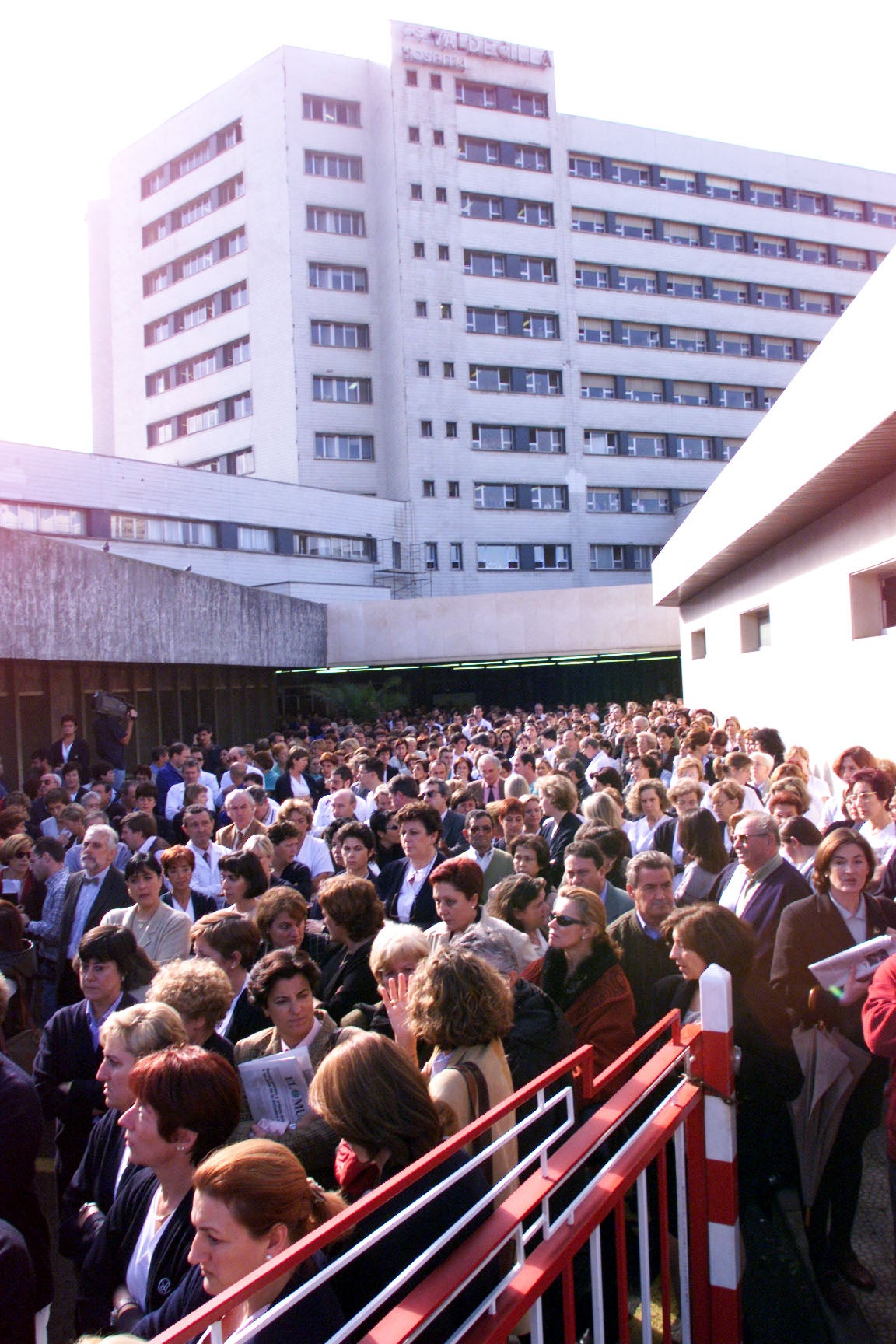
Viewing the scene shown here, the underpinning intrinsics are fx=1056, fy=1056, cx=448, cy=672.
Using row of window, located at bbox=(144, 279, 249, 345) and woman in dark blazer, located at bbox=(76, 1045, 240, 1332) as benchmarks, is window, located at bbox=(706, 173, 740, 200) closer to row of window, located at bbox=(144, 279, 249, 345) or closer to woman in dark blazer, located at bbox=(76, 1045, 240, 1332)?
row of window, located at bbox=(144, 279, 249, 345)

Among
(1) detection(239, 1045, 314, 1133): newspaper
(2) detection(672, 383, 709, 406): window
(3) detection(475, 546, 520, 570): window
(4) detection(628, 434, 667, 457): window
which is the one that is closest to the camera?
(1) detection(239, 1045, 314, 1133): newspaper

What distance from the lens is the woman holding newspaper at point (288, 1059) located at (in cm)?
338

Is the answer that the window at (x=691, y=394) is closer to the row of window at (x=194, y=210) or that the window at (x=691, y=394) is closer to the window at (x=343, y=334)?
the window at (x=343, y=334)

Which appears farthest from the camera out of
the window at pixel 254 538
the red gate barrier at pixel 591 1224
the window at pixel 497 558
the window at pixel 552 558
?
the window at pixel 552 558

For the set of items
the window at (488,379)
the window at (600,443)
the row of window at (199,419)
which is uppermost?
the window at (488,379)

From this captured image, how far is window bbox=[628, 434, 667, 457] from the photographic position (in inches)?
2058

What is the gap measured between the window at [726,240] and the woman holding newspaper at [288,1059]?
185ft

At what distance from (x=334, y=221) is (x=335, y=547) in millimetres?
15404

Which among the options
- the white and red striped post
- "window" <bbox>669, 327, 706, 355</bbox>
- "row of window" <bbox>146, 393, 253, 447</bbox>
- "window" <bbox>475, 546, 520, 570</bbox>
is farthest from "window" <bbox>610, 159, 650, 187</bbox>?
the white and red striped post

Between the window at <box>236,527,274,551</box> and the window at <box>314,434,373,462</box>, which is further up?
the window at <box>314,434,373,462</box>

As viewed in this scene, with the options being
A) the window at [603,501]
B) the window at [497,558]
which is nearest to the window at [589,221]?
the window at [603,501]

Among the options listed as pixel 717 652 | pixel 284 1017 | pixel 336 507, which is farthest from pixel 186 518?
pixel 284 1017

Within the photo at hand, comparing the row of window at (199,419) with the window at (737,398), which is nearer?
the row of window at (199,419)

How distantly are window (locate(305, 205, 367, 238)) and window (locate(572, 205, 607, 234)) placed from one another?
35.3 feet
